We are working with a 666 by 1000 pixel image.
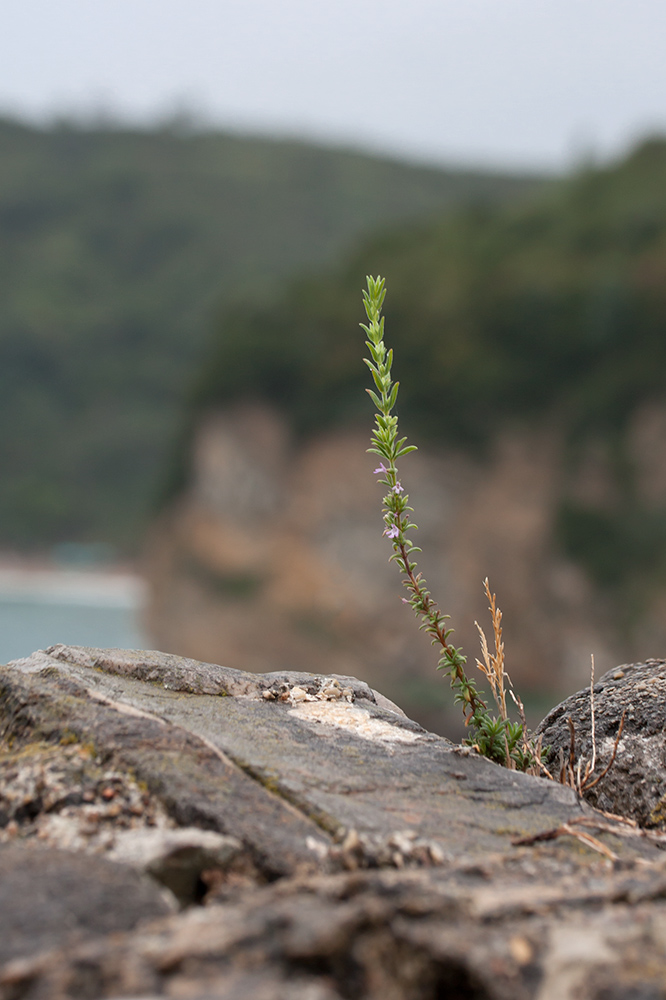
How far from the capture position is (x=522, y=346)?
37.1 metres

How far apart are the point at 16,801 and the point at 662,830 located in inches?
70.2

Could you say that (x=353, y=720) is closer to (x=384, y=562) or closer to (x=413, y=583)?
(x=413, y=583)

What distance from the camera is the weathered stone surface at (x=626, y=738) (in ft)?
9.34

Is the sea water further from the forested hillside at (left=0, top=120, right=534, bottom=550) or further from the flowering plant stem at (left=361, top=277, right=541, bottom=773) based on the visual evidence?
the flowering plant stem at (left=361, top=277, right=541, bottom=773)

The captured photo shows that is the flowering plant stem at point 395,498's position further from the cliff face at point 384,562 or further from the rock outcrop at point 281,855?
the cliff face at point 384,562

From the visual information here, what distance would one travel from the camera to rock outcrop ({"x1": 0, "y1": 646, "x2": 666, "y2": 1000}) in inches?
58.4

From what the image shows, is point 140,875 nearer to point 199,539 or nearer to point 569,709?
point 569,709

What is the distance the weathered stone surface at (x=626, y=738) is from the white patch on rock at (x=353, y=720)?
0.58 m

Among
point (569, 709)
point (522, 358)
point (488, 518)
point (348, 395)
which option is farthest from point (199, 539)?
point (569, 709)

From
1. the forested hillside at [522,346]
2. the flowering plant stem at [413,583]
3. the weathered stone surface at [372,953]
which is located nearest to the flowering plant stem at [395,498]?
the flowering plant stem at [413,583]

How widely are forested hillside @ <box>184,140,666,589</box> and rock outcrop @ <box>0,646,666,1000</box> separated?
3291cm

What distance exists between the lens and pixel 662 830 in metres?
2.76

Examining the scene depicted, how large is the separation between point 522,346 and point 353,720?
35.6 meters

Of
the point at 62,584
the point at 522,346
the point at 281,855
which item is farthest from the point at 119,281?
the point at 281,855
